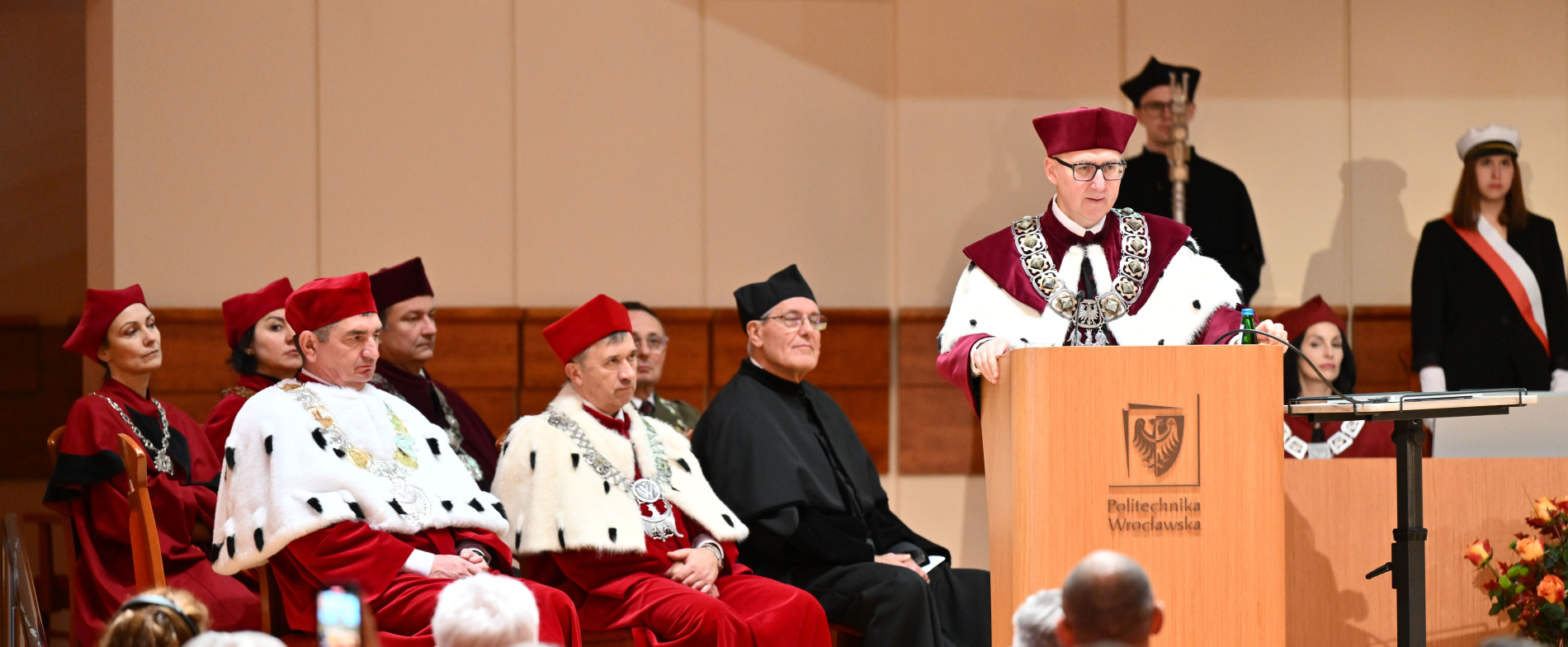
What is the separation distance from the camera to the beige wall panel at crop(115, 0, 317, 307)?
557 centimetres

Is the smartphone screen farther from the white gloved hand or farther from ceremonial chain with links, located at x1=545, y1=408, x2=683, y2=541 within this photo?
the white gloved hand

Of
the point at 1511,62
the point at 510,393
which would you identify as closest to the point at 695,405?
the point at 510,393

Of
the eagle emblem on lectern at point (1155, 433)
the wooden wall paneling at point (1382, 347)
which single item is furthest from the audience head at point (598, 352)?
the wooden wall paneling at point (1382, 347)

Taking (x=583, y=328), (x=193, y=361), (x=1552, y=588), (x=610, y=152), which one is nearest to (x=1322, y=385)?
(x=1552, y=588)

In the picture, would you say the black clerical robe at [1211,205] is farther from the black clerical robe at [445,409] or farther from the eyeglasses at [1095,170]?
the black clerical robe at [445,409]

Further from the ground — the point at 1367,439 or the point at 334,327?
the point at 334,327

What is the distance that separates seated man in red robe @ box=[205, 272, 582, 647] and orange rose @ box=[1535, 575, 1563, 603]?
2362mm

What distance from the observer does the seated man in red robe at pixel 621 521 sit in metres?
3.61

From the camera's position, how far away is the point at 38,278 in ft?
20.1

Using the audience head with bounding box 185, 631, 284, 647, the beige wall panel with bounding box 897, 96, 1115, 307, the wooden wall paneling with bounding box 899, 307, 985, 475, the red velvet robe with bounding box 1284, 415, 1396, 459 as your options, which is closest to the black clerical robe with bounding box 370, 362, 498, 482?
the wooden wall paneling with bounding box 899, 307, 985, 475

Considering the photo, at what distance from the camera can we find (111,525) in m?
3.81

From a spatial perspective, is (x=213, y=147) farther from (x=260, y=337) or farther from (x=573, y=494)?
(x=573, y=494)

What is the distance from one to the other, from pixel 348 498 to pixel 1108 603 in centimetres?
218

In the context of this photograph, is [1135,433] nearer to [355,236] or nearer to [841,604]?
[841,604]
